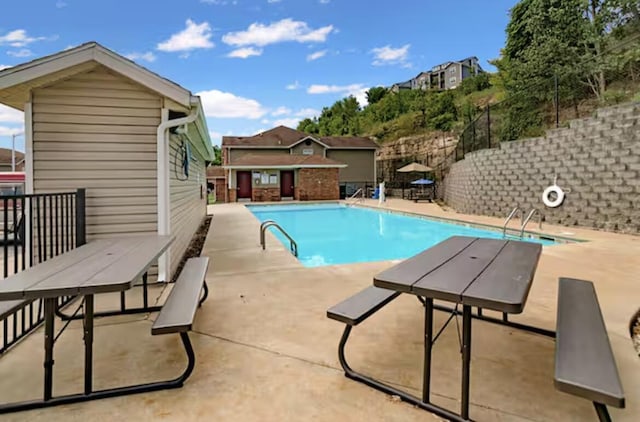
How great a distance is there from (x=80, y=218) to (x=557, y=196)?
982 centimetres

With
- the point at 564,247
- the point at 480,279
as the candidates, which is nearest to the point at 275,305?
the point at 480,279

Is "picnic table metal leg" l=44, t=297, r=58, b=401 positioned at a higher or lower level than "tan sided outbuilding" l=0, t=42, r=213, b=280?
lower

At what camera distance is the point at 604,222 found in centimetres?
765

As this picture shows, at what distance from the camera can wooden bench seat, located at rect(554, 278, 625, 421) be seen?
1.29 m

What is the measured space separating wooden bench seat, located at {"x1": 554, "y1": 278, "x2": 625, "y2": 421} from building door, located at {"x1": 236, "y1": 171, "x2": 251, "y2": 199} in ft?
68.1

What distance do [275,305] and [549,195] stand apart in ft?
27.5

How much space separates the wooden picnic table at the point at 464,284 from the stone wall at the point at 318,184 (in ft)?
61.7

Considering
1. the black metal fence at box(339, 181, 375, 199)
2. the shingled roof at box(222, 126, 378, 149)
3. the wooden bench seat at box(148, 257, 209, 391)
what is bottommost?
the wooden bench seat at box(148, 257, 209, 391)

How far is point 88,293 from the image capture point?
1.77 metres

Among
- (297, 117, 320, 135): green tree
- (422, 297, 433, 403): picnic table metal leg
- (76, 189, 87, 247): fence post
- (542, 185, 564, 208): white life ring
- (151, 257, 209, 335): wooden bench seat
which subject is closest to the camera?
(422, 297, 433, 403): picnic table metal leg

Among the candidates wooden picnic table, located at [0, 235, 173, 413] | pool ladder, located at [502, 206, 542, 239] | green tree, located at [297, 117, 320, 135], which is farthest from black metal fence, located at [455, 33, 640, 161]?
green tree, located at [297, 117, 320, 135]

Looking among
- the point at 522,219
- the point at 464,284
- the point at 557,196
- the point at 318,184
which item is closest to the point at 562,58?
the point at 557,196

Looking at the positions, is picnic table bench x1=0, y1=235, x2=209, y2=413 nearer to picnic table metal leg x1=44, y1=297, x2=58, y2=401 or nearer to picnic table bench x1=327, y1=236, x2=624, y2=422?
picnic table metal leg x1=44, y1=297, x2=58, y2=401

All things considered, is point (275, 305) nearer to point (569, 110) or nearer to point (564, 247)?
point (564, 247)
